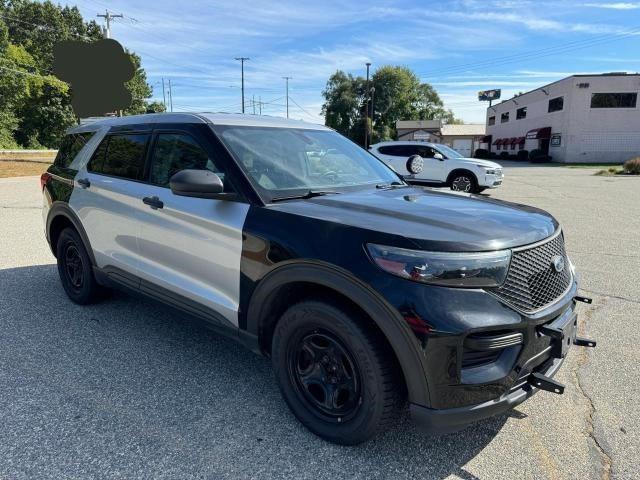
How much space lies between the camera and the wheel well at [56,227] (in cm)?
458

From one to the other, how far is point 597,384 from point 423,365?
1.89 meters

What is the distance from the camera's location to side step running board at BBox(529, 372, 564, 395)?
2.22 meters

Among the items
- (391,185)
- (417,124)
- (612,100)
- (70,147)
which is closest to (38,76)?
(70,147)

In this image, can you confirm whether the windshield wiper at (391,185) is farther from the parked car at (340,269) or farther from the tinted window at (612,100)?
the tinted window at (612,100)

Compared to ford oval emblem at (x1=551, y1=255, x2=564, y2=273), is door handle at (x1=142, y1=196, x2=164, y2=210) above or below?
above

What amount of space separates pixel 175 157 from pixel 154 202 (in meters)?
0.36

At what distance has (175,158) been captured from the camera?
133 inches

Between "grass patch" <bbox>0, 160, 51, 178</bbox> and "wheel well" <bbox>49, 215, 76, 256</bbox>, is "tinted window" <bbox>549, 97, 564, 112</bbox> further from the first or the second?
"wheel well" <bbox>49, 215, 76, 256</bbox>

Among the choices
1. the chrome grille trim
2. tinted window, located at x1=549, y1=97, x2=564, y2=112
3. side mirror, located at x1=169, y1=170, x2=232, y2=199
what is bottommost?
the chrome grille trim

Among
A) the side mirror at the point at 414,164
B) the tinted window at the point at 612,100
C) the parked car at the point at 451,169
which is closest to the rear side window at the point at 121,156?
the side mirror at the point at 414,164

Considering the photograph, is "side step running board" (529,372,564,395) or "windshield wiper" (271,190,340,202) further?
"windshield wiper" (271,190,340,202)

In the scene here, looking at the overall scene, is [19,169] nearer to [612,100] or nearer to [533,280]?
[533,280]

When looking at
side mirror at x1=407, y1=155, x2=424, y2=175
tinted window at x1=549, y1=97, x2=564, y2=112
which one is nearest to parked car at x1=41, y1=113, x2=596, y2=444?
side mirror at x1=407, y1=155, x2=424, y2=175

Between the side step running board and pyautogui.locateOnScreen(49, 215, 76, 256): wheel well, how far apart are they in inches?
164
